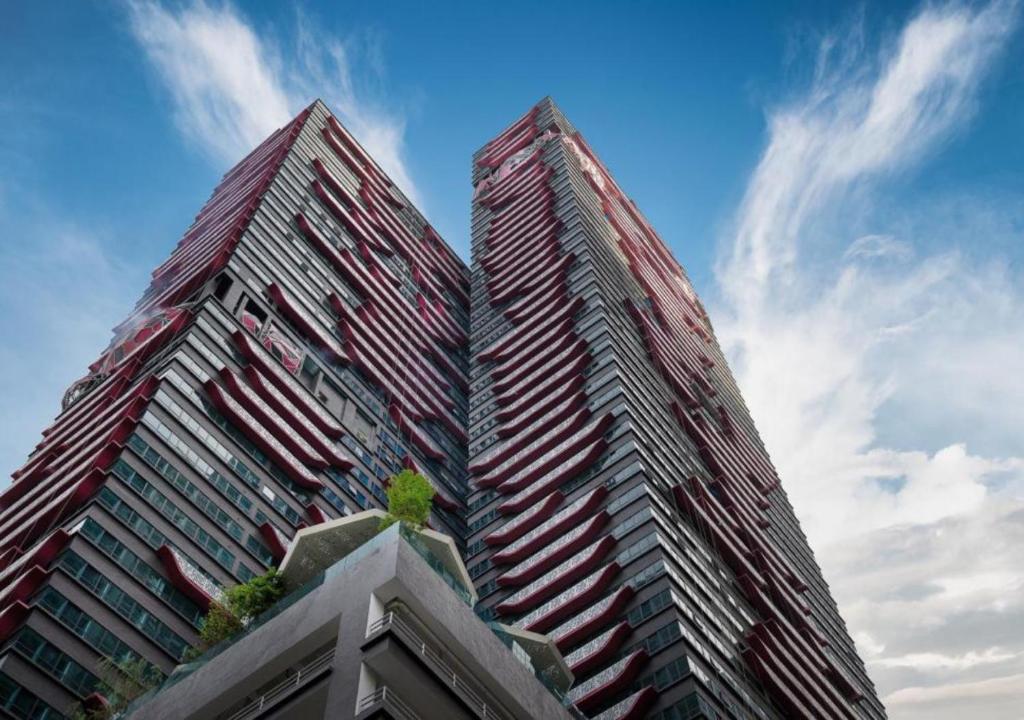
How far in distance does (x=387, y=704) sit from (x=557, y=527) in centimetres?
4482

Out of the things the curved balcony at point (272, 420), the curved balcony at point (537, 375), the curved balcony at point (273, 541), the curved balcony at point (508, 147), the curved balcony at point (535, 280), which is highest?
the curved balcony at point (508, 147)

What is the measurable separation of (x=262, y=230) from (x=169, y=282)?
10.1 meters

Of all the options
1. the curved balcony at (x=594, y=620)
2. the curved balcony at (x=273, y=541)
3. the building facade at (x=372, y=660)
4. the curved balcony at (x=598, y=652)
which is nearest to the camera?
the building facade at (x=372, y=660)

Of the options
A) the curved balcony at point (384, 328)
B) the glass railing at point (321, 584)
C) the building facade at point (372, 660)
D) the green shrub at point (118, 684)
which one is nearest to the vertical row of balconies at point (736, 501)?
the curved balcony at point (384, 328)

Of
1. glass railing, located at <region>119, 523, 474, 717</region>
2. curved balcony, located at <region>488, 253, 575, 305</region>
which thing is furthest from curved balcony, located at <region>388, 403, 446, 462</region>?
glass railing, located at <region>119, 523, 474, 717</region>

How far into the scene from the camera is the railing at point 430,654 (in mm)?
24578

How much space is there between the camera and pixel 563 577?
61.7m

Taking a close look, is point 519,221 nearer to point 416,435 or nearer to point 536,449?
point 416,435

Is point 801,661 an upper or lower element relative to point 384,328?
lower

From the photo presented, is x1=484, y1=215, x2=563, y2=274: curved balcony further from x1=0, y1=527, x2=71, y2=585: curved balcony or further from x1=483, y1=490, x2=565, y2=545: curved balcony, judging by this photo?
x1=0, y1=527, x2=71, y2=585: curved balcony

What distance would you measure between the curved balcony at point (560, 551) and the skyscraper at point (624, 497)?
0.13 m

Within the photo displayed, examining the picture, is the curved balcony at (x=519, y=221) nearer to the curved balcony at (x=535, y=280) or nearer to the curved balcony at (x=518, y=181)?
the curved balcony at (x=518, y=181)

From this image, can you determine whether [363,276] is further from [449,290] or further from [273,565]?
[273,565]

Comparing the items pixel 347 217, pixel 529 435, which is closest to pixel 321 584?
pixel 529 435
